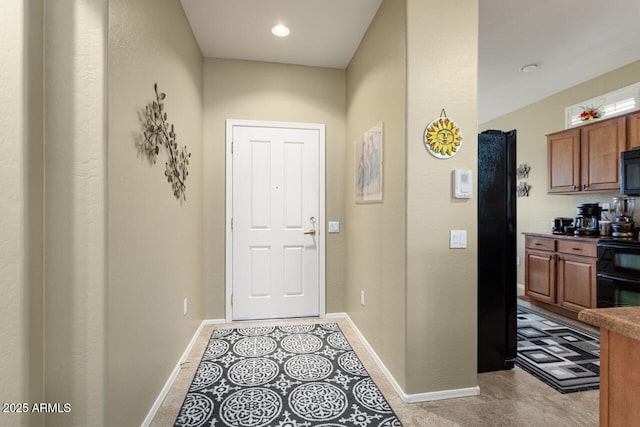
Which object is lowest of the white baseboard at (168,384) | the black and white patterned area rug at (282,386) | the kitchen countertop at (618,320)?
the black and white patterned area rug at (282,386)

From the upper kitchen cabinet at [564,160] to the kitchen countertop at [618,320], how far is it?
11.5ft

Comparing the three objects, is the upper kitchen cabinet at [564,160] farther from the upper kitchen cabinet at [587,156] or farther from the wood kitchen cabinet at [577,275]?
the wood kitchen cabinet at [577,275]

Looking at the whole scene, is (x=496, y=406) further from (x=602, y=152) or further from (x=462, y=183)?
(x=602, y=152)

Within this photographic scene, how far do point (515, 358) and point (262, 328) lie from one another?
2.25 metres

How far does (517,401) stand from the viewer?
191cm

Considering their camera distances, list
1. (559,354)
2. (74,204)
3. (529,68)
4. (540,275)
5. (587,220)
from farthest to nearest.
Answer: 1. (540,275)
2. (587,220)
3. (529,68)
4. (559,354)
5. (74,204)

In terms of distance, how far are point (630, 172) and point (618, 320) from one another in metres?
3.11

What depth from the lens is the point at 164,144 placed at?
196 cm

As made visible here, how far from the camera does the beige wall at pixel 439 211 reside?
1885 mm

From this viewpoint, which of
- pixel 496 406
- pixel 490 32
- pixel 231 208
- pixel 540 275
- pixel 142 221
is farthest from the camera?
pixel 540 275

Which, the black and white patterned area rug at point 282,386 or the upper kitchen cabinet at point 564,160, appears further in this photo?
the upper kitchen cabinet at point 564,160

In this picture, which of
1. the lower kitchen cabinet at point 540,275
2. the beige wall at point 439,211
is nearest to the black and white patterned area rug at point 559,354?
the lower kitchen cabinet at point 540,275

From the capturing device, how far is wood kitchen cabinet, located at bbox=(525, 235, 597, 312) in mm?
3170

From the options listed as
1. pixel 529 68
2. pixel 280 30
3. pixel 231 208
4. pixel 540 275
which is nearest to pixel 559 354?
pixel 540 275
